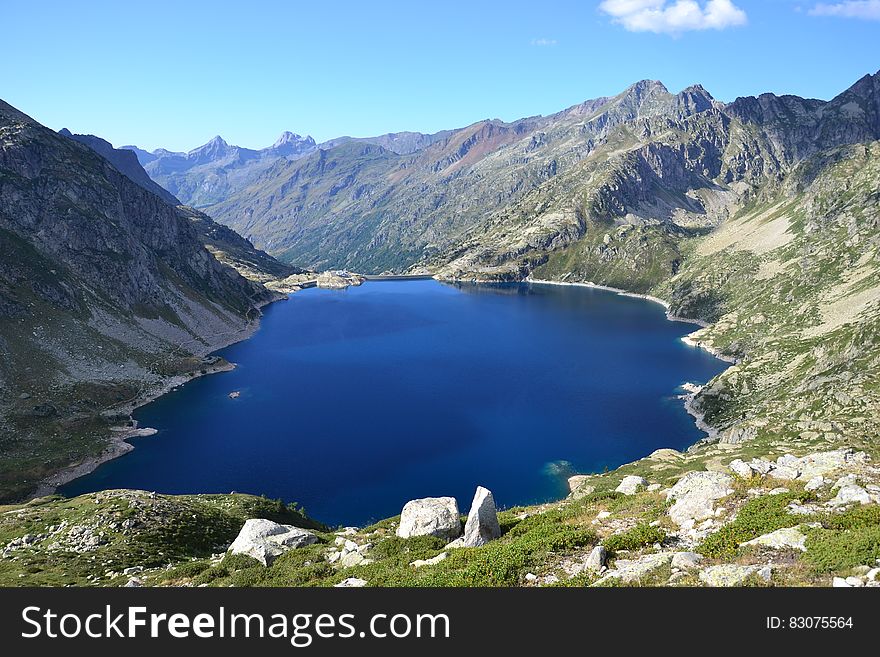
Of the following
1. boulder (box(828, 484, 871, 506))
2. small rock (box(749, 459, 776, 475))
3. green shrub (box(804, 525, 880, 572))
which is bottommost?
small rock (box(749, 459, 776, 475))

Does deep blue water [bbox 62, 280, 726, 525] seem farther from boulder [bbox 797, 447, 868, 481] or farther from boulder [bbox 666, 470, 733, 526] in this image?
boulder [bbox 666, 470, 733, 526]

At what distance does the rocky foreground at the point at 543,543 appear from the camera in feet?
68.1

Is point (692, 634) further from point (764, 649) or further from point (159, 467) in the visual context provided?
point (159, 467)

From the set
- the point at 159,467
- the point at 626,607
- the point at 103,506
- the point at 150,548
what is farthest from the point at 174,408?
the point at 626,607

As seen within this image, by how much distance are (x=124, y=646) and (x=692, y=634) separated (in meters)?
17.3

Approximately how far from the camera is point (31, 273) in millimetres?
171625

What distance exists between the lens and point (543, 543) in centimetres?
2598

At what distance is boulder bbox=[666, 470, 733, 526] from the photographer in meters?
28.4

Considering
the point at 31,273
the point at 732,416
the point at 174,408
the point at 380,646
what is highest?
the point at 31,273

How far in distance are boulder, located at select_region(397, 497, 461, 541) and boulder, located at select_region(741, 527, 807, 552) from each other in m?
17.3

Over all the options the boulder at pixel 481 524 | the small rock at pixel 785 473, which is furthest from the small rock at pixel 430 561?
the small rock at pixel 785 473

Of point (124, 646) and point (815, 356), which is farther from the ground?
point (124, 646)

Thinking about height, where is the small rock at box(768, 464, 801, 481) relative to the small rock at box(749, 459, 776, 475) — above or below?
above

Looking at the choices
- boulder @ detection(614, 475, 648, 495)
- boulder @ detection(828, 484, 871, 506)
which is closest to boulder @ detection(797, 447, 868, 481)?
boulder @ detection(828, 484, 871, 506)
